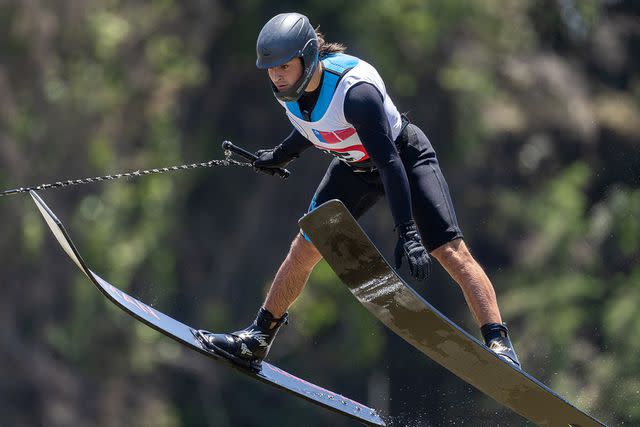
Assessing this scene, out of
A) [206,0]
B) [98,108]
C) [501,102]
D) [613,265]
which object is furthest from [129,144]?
[613,265]

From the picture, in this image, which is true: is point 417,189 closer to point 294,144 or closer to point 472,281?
point 472,281

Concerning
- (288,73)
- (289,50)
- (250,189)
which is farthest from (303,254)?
(250,189)

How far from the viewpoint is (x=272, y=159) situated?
782cm

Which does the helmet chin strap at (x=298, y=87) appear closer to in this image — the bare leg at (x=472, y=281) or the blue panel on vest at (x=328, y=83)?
the blue panel on vest at (x=328, y=83)

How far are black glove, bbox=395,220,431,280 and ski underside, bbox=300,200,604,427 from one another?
0.40 ft

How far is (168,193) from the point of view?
74.3 ft

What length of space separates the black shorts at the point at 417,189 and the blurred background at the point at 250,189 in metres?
12.8

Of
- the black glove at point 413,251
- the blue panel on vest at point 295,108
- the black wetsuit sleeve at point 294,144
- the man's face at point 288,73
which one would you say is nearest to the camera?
the black glove at point 413,251

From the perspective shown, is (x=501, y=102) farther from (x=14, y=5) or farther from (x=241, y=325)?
(x=14, y=5)

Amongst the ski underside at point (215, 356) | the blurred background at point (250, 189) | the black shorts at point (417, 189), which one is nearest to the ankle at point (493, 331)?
the black shorts at point (417, 189)

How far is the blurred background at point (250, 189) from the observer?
21.4 m

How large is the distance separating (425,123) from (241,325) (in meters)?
4.47

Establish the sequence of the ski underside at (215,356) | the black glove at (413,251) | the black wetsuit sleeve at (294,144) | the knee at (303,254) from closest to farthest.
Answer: the black glove at (413,251), the ski underside at (215,356), the knee at (303,254), the black wetsuit sleeve at (294,144)

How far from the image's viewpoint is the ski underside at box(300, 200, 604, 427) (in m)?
6.82
